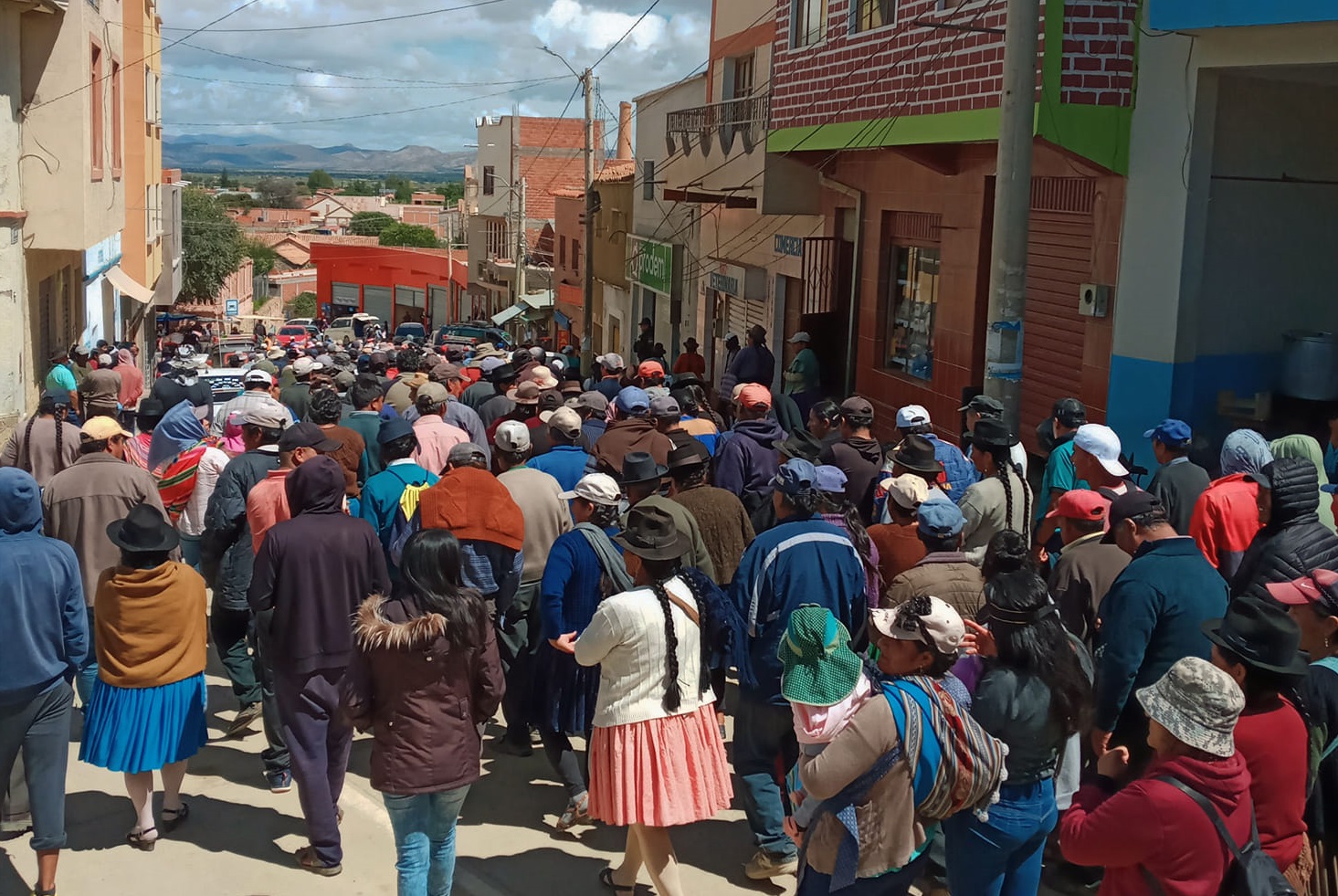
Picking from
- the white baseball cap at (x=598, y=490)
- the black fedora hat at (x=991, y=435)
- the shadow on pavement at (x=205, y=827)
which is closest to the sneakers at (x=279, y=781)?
the shadow on pavement at (x=205, y=827)

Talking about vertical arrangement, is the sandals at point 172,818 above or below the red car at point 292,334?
above

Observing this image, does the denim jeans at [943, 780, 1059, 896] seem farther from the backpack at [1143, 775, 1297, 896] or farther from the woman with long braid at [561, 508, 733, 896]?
the woman with long braid at [561, 508, 733, 896]

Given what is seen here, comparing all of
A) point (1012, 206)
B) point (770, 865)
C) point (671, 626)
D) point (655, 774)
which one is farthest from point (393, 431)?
point (1012, 206)

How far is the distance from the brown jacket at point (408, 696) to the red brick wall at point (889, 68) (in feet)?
22.3

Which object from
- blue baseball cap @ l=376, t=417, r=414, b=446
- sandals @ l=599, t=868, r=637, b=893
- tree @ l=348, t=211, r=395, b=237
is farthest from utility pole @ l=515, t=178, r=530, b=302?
tree @ l=348, t=211, r=395, b=237

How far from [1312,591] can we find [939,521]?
57.1 inches

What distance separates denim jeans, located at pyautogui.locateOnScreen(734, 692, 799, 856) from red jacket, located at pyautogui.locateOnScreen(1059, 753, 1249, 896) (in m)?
2.07

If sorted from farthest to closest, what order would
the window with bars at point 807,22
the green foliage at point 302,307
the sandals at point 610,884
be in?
the green foliage at point 302,307, the window with bars at point 807,22, the sandals at point 610,884

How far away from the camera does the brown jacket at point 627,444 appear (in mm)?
8000

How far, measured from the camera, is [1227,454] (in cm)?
639

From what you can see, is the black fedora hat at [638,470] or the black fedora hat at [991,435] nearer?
the black fedora hat at [638,470]

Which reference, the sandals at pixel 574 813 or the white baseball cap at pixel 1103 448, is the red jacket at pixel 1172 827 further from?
the sandals at pixel 574 813

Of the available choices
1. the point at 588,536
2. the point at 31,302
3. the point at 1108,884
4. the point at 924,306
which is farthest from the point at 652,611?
the point at 31,302

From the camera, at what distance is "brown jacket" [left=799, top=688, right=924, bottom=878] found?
380cm
